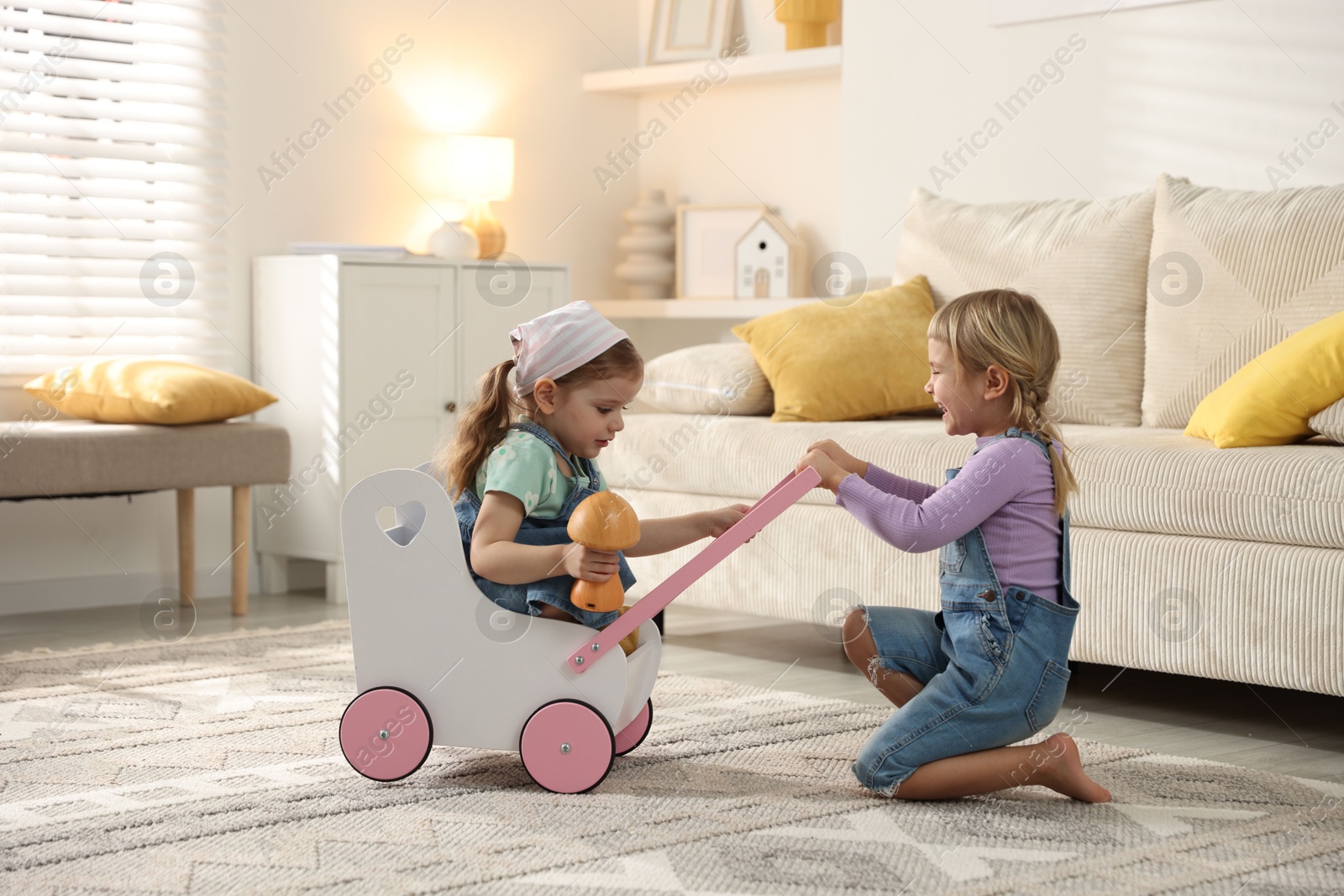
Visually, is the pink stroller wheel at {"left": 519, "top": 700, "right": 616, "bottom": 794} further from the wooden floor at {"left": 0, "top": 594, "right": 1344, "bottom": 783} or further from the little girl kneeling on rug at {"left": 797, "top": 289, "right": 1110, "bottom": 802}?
the wooden floor at {"left": 0, "top": 594, "right": 1344, "bottom": 783}

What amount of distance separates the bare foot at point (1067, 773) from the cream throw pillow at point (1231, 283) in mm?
1152

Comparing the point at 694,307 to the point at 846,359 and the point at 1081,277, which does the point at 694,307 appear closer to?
the point at 846,359

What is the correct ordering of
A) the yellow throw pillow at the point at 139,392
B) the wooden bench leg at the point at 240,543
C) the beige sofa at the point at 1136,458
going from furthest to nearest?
the wooden bench leg at the point at 240,543 < the yellow throw pillow at the point at 139,392 < the beige sofa at the point at 1136,458

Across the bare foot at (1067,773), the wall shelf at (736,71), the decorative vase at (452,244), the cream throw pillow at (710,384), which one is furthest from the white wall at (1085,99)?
the bare foot at (1067,773)

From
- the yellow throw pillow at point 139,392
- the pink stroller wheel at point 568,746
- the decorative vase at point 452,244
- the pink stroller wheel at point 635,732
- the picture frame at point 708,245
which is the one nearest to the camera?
the pink stroller wheel at point 568,746

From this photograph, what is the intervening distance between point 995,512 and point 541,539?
0.57m

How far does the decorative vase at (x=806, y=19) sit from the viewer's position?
4180 mm

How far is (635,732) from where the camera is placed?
76.6 inches

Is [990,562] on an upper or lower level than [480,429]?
lower

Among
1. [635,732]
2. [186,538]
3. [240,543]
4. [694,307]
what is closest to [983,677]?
[635,732]

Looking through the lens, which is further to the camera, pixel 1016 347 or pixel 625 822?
pixel 1016 347

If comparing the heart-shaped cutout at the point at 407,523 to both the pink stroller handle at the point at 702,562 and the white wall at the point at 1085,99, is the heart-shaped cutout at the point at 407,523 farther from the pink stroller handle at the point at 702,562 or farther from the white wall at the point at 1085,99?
the white wall at the point at 1085,99

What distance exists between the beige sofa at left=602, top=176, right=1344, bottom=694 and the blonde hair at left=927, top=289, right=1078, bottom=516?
1.52 feet

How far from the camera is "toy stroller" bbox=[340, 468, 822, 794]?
175 centimetres
